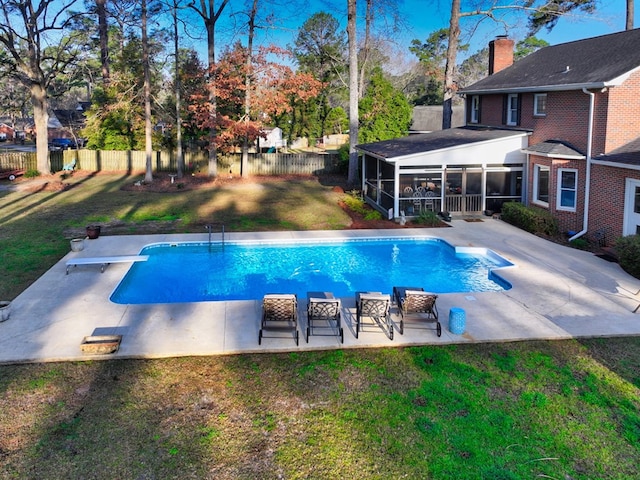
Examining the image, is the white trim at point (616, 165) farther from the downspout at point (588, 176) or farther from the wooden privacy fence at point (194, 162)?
the wooden privacy fence at point (194, 162)

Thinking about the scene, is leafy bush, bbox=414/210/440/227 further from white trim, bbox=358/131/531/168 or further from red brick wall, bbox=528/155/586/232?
red brick wall, bbox=528/155/586/232

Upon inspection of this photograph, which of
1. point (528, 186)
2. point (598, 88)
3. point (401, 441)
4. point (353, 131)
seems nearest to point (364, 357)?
point (401, 441)

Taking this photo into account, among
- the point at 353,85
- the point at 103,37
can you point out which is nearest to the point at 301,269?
the point at 353,85

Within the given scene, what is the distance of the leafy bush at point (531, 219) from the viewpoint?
1817cm

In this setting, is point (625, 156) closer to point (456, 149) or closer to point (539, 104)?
point (539, 104)

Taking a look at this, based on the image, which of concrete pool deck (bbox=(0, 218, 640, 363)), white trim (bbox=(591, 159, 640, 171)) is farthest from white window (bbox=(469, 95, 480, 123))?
concrete pool deck (bbox=(0, 218, 640, 363))

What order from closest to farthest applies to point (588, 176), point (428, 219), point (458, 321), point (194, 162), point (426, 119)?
point (458, 321), point (588, 176), point (428, 219), point (194, 162), point (426, 119)

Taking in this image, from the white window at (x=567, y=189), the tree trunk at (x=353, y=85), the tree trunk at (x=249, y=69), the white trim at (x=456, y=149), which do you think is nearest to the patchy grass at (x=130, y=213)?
the tree trunk at (x=353, y=85)

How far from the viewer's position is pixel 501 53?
27.3m

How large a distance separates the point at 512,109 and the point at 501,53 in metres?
5.94

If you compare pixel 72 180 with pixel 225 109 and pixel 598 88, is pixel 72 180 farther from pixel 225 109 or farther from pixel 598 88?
pixel 598 88

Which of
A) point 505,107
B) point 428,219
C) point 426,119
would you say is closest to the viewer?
point 428,219

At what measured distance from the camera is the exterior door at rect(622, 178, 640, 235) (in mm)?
15367

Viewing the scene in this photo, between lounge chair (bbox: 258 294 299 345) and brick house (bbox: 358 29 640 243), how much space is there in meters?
10.3
